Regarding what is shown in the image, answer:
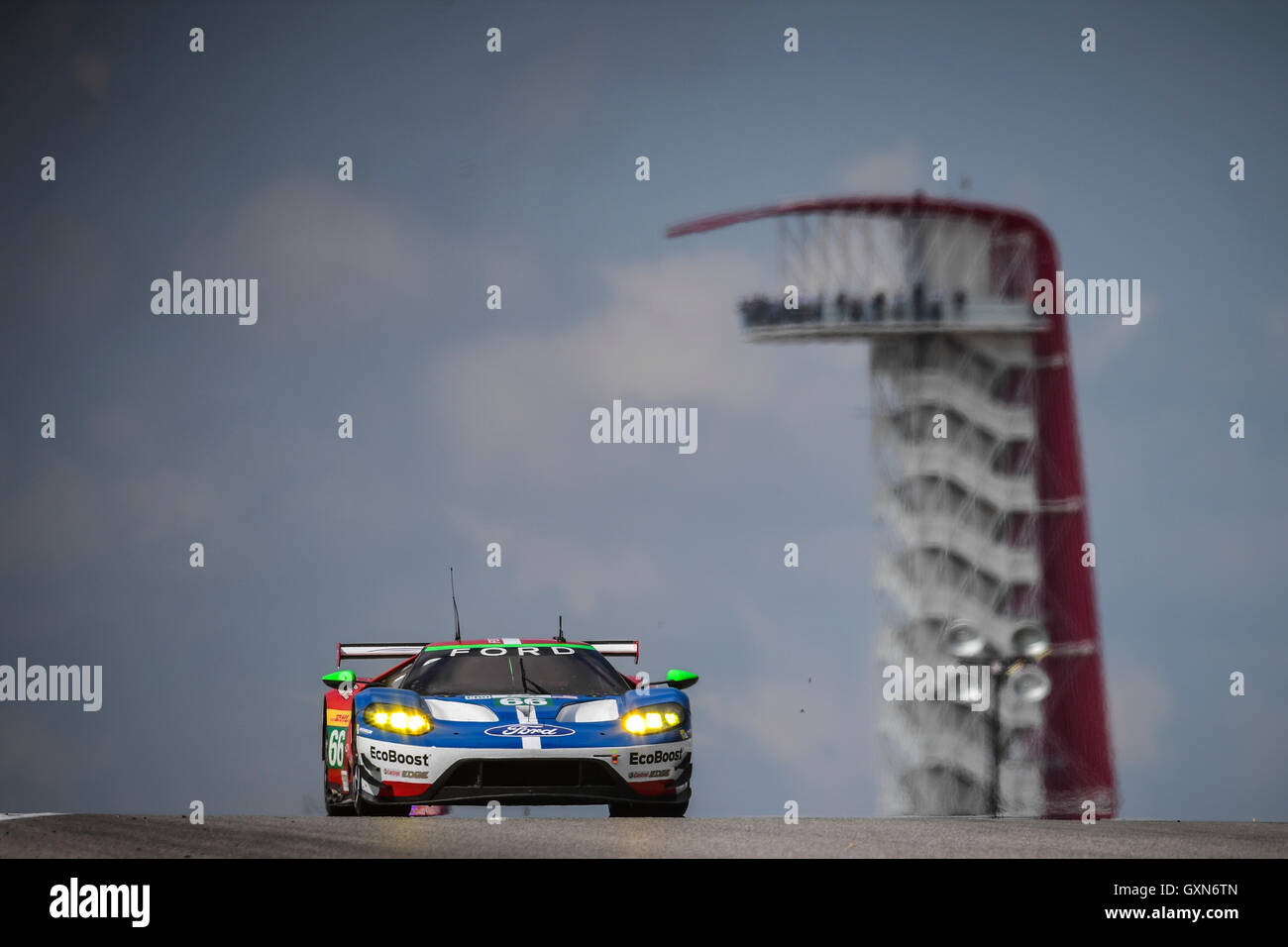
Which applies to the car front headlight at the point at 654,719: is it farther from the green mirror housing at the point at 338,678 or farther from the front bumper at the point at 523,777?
the green mirror housing at the point at 338,678

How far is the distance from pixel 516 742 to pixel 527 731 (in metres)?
0.10

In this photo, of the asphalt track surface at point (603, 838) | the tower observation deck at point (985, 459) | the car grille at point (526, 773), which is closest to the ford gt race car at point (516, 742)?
the car grille at point (526, 773)

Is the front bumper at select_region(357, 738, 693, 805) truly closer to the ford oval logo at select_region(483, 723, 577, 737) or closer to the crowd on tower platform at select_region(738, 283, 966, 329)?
the ford oval logo at select_region(483, 723, 577, 737)

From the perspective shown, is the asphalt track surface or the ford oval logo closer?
the asphalt track surface

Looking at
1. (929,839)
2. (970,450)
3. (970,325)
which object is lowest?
(929,839)

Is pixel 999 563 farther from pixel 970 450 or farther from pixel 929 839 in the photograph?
pixel 929 839

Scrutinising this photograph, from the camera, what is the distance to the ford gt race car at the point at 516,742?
1021cm

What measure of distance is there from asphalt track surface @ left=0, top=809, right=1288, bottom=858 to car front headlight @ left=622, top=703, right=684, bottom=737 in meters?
0.53

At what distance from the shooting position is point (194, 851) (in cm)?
813

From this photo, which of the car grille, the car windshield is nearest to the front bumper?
the car grille

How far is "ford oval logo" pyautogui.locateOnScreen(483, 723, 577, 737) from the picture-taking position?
33.6 ft

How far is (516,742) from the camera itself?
10188 millimetres

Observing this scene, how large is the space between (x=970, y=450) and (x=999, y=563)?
324 centimetres
